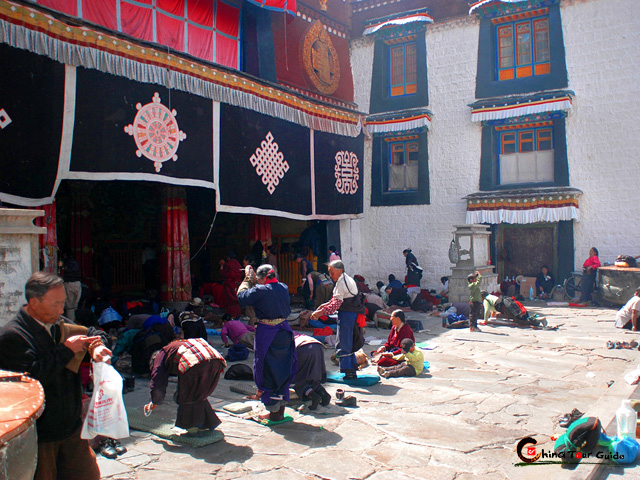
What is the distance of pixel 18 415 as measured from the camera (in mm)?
2367

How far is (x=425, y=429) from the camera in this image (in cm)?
501

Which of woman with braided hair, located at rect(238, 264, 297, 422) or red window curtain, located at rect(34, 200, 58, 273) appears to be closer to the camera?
woman with braided hair, located at rect(238, 264, 297, 422)

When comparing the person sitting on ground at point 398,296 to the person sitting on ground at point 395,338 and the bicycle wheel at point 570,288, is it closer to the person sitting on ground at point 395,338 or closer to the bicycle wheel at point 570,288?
the bicycle wheel at point 570,288

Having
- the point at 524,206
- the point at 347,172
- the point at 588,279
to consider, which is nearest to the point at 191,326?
the point at 347,172

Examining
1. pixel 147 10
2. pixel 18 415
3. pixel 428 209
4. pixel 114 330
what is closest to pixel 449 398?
pixel 18 415

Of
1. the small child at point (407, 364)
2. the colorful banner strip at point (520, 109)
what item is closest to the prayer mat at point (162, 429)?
the small child at point (407, 364)

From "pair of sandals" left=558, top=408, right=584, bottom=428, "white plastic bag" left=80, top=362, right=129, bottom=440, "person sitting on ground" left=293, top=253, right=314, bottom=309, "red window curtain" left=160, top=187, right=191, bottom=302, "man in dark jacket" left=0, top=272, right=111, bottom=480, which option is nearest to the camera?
"man in dark jacket" left=0, top=272, right=111, bottom=480

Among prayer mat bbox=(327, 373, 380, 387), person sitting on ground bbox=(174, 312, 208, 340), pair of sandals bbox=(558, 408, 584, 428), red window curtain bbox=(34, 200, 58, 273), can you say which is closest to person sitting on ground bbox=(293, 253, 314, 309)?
person sitting on ground bbox=(174, 312, 208, 340)

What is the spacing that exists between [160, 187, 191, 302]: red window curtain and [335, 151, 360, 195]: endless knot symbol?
4.37 metres

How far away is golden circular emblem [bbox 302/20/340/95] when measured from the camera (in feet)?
47.1

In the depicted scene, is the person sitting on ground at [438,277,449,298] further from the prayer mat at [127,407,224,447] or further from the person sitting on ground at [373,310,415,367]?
the prayer mat at [127,407,224,447]

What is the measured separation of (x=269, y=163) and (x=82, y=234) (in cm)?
457

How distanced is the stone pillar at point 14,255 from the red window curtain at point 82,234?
7002 mm

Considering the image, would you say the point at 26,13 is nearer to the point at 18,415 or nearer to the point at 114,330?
the point at 114,330
